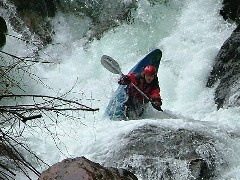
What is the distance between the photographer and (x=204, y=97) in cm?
730

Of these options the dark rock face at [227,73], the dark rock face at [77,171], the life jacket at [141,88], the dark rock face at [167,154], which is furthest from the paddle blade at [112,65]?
the dark rock face at [77,171]

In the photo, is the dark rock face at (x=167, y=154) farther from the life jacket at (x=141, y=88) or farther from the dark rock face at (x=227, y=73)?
the dark rock face at (x=227, y=73)

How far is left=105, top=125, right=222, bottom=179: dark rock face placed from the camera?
4371 millimetres

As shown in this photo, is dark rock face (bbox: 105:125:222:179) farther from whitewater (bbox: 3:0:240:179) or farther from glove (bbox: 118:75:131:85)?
glove (bbox: 118:75:131:85)

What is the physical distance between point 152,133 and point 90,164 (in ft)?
7.41

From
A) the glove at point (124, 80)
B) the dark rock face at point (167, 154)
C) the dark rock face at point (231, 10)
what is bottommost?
the dark rock face at point (167, 154)

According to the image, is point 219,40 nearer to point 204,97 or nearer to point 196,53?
point 196,53

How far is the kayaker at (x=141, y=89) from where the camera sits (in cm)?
634

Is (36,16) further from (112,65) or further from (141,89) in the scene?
(141,89)

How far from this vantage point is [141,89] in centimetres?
643

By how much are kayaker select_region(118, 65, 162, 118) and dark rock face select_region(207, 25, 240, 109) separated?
1.04 meters

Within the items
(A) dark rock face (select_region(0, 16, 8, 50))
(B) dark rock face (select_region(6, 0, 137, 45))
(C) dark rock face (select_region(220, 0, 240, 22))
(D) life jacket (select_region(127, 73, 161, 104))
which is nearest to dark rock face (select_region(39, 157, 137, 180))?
(D) life jacket (select_region(127, 73, 161, 104))

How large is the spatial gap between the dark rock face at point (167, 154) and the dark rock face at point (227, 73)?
153 centimetres

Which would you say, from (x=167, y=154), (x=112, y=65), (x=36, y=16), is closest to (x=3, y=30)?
(x=36, y=16)
